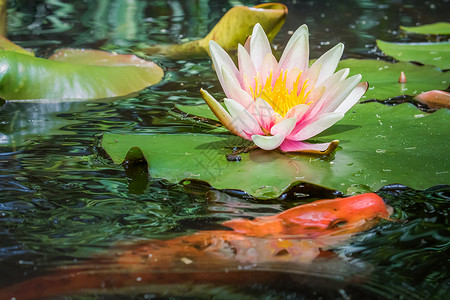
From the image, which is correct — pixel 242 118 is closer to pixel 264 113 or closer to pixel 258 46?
pixel 264 113

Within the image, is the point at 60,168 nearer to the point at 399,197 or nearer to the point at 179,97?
the point at 179,97

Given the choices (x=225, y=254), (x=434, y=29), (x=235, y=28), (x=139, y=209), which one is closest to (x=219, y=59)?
(x=139, y=209)

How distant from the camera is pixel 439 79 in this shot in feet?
6.48

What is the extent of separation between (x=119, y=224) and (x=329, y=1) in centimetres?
364

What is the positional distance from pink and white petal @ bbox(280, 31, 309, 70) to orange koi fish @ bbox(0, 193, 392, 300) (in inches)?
18.4

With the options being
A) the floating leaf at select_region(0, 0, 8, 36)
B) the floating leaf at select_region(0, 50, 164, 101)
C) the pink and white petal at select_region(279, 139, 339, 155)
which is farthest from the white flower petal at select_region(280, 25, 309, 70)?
the floating leaf at select_region(0, 0, 8, 36)

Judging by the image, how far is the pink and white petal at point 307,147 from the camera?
1.24 metres

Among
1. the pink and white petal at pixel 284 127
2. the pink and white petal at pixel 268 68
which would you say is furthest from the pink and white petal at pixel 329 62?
the pink and white petal at pixel 284 127

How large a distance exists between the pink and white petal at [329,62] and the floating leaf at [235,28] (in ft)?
2.94

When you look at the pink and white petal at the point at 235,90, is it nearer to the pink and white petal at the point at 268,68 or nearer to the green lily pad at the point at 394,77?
the pink and white petal at the point at 268,68

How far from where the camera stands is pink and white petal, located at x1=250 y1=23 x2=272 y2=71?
145 cm

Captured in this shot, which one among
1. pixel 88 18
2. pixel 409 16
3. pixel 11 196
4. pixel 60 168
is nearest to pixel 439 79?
pixel 60 168

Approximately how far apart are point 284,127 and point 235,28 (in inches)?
51.9

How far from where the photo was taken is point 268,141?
1.24m
